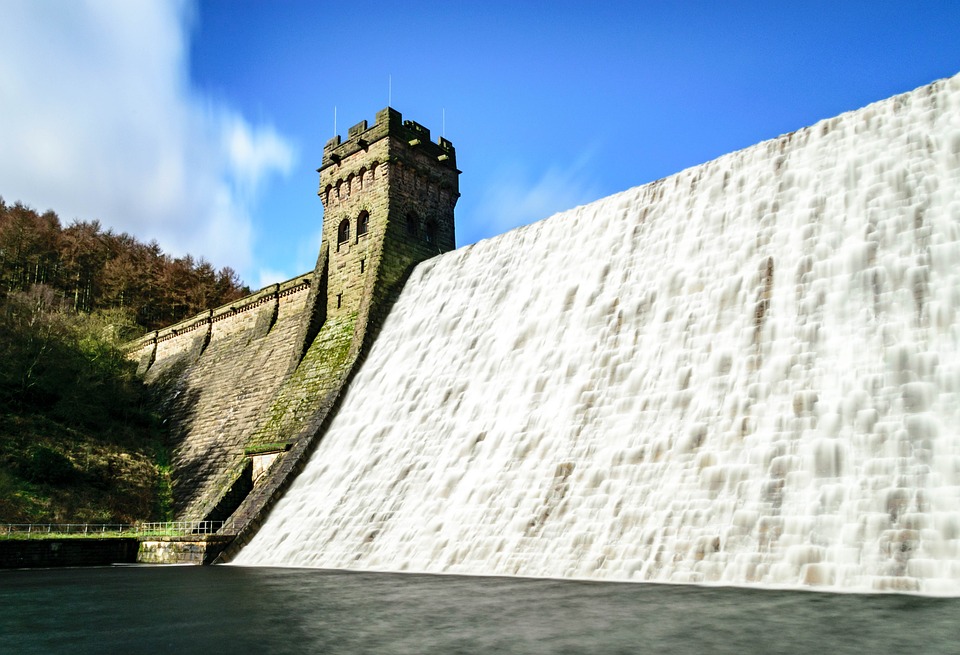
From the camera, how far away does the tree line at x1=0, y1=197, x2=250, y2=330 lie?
53688mm

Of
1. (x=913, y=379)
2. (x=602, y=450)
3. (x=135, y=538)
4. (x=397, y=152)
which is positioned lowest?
(x=135, y=538)

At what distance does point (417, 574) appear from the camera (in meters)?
12.3

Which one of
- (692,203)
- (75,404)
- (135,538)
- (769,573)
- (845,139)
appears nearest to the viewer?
(769,573)

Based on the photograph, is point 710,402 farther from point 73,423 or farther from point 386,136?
point 73,423

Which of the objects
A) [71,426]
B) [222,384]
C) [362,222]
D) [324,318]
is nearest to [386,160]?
[362,222]

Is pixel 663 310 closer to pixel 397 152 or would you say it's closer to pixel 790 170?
pixel 790 170

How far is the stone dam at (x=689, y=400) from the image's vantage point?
9320mm

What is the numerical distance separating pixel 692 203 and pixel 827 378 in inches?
259

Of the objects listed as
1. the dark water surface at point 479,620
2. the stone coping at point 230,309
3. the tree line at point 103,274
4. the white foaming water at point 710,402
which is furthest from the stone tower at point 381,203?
the tree line at point 103,274

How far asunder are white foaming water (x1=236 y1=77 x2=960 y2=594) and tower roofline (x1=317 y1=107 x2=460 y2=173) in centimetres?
981

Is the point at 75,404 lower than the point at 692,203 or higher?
lower

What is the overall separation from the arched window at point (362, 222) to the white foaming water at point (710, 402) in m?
8.69

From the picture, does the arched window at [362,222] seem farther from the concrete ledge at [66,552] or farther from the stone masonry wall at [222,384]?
the concrete ledge at [66,552]

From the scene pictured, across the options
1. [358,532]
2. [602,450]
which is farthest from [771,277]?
[358,532]
